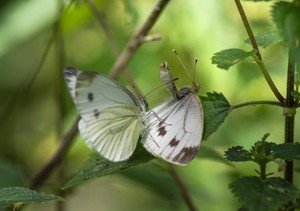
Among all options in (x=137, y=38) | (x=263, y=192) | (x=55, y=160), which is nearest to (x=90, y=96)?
(x=263, y=192)

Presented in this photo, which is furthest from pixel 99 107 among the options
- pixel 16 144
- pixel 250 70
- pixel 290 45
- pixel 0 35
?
pixel 16 144

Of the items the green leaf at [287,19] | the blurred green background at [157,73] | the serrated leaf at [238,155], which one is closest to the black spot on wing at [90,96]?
the serrated leaf at [238,155]

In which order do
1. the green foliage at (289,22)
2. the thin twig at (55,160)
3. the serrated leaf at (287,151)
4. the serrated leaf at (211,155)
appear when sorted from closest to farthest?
the green foliage at (289,22), the serrated leaf at (287,151), the serrated leaf at (211,155), the thin twig at (55,160)

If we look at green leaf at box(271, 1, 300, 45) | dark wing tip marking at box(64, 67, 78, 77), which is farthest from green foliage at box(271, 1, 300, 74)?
dark wing tip marking at box(64, 67, 78, 77)

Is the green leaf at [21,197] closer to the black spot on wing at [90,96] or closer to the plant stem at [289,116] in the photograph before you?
the black spot on wing at [90,96]

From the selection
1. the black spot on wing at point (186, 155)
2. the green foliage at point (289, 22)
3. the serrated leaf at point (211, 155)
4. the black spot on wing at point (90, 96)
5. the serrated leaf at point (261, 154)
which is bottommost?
the serrated leaf at point (211, 155)

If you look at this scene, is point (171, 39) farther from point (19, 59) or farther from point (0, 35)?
point (19, 59)

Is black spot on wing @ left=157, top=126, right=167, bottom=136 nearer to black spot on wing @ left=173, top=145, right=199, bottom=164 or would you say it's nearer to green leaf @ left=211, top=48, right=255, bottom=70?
black spot on wing @ left=173, top=145, right=199, bottom=164
